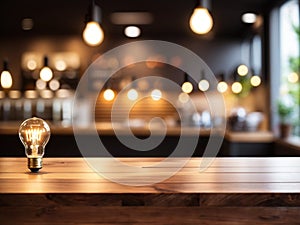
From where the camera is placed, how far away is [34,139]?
2188 millimetres

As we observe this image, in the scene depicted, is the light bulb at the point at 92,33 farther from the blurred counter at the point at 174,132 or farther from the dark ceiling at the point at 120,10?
the blurred counter at the point at 174,132

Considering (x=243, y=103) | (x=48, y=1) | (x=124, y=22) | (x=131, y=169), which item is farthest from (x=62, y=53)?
(x=131, y=169)

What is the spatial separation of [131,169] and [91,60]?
748 centimetres

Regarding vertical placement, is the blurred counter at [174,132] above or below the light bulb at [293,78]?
below

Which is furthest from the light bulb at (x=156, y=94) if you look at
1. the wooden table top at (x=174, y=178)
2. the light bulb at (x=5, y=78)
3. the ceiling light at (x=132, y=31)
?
the wooden table top at (x=174, y=178)

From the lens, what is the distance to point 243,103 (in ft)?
29.7

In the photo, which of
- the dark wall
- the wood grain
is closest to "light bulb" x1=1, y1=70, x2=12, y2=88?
the wood grain

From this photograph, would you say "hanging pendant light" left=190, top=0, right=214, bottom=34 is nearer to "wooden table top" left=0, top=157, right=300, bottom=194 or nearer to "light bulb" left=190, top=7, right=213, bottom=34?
"light bulb" left=190, top=7, right=213, bottom=34

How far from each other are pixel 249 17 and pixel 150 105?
10.2 ft

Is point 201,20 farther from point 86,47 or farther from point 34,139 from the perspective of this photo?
point 86,47

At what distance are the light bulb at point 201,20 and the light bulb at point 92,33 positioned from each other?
69 centimetres

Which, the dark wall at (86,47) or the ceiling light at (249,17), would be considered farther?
the dark wall at (86,47)

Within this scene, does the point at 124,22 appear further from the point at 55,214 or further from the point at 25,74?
the point at 55,214

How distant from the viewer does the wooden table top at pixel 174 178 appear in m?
1.73
